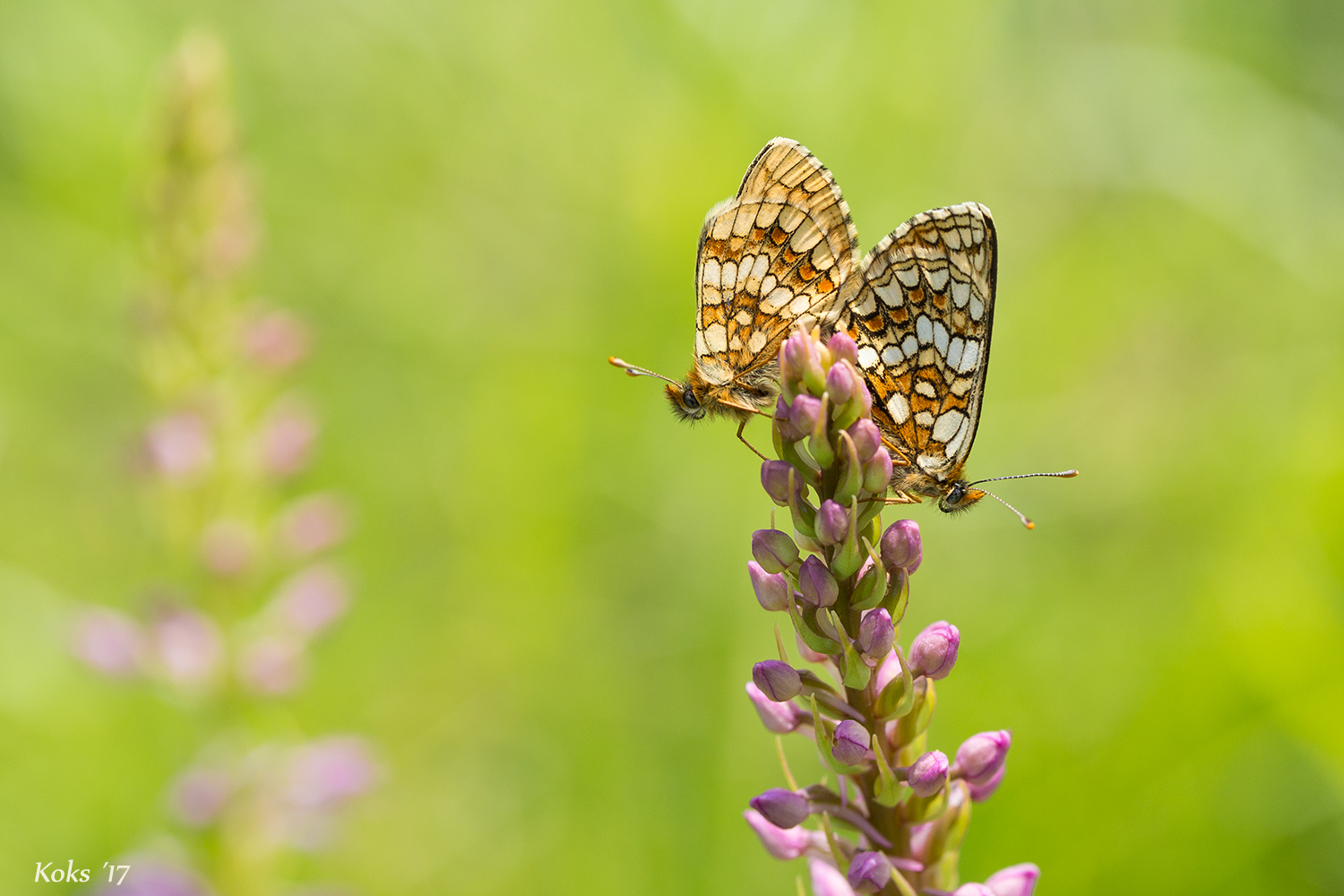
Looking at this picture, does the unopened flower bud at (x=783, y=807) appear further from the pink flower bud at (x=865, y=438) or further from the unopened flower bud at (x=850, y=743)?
the pink flower bud at (x=865, y=438)

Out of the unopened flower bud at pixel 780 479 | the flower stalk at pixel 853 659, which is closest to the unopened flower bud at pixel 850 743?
the flower stalk at pixel 853 659

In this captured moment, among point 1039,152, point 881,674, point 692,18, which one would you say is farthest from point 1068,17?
point 881,674

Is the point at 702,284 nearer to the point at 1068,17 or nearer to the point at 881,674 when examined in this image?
the point at 881,674

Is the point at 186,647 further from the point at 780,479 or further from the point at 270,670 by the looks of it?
the point at 780,479

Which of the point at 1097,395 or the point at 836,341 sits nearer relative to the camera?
the point at 836,341

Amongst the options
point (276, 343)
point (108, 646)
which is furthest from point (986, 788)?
point (108, 646)

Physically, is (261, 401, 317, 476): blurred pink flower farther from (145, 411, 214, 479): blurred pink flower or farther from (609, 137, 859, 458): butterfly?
(609, 137, 859, 458): butterfly

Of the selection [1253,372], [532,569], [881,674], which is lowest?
[881,674]
